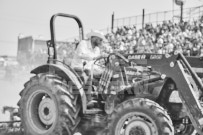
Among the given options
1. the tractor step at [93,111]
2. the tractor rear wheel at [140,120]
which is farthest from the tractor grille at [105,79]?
the tractor rear wheel at [140,120]

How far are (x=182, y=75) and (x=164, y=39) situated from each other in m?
13.8

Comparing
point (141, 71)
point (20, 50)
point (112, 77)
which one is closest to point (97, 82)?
point (112, 77)

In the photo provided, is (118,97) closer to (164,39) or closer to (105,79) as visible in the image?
(105,79)

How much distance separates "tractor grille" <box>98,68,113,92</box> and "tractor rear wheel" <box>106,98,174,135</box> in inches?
37.8

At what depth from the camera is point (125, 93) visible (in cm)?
595

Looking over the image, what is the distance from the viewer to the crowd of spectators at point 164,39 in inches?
636

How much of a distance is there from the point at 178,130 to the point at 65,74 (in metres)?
2.11

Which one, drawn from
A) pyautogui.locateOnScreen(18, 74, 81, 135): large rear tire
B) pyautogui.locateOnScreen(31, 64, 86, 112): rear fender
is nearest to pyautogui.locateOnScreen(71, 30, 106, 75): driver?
pyautogui.locateOnScreen(31, 64, 86, 112): rear fender

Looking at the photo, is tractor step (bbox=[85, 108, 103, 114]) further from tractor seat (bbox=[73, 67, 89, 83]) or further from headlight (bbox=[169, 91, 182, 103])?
headlight (bbox=[169, 91, 182, 103])

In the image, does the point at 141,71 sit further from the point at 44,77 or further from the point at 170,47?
the point at 170,47

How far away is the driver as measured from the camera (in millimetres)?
6555

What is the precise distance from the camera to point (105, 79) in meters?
6.23

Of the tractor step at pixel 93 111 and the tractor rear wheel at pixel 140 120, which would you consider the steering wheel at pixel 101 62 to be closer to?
the tractor step at pixel 93 111

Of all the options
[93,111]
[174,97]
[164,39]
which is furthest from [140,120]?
[164,39]
